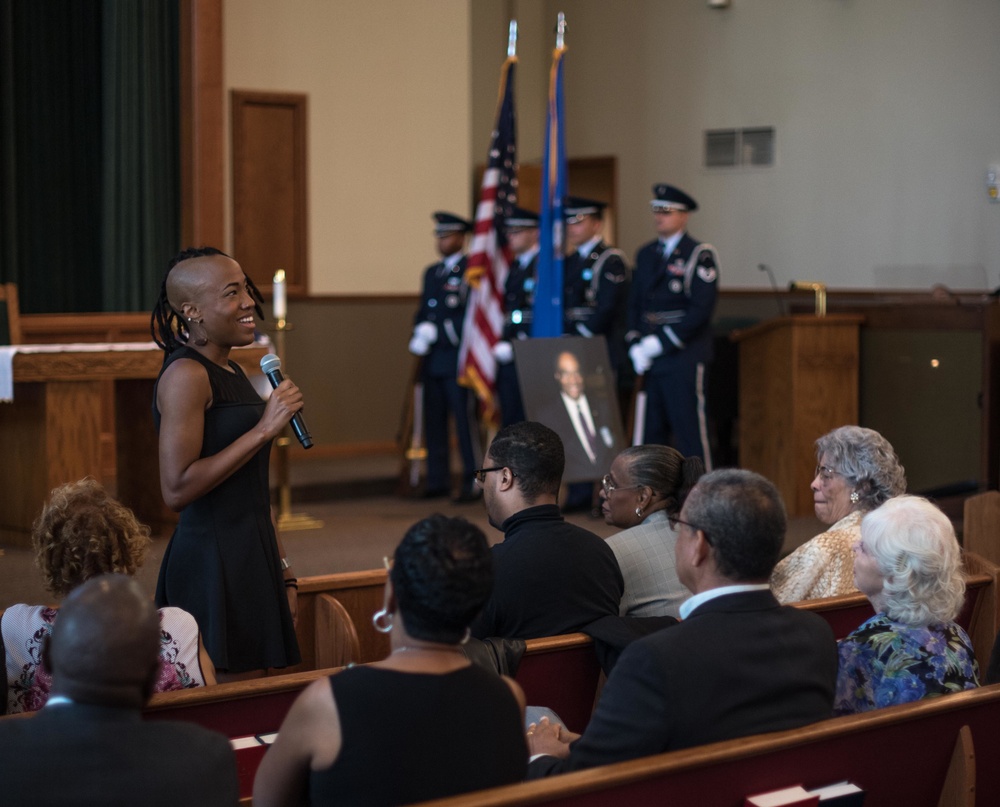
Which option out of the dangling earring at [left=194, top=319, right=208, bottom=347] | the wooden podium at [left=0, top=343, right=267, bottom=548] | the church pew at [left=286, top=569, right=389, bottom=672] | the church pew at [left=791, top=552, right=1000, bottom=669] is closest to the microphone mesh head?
the dangling earring at [left=194, top=319, right=208, bottom=347]

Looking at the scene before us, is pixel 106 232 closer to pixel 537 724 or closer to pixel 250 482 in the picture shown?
pixel 250 482

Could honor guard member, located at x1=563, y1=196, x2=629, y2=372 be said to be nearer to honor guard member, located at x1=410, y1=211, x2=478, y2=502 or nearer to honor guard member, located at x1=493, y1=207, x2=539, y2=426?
honor guard member, located at x1=493, y1=207, x2=539, y2=426

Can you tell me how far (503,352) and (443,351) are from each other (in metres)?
0.53

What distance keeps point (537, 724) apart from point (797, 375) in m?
4.52

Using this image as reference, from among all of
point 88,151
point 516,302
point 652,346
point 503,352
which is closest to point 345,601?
point 652,346

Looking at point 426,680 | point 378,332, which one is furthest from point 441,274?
point 426,680

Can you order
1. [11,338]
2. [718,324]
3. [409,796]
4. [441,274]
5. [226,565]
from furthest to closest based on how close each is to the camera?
[718,324], [441,274], [11,338], [226,565], [409,796]

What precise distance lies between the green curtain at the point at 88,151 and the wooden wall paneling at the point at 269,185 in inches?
24.0

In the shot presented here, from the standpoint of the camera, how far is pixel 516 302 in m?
6.91

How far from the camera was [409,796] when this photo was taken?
5.32ft

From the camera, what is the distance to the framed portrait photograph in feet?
19.9

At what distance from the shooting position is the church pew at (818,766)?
5.59 feet

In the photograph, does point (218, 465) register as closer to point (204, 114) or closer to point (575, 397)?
point (575, 397)

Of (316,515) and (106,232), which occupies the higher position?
(106,232)
